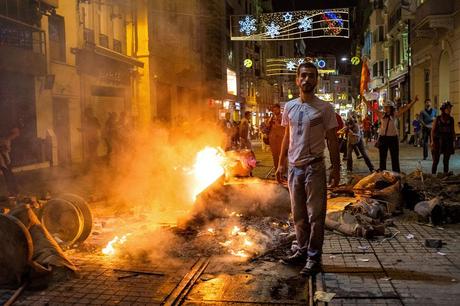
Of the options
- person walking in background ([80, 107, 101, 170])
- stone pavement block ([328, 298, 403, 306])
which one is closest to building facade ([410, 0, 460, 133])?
person walking in background ([80, 107, 101, 170])

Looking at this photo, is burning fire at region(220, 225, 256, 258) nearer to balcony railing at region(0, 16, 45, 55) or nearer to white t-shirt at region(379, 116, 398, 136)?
white t-shirt at region(379, 116, 398, 136)

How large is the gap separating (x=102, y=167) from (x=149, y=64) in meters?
8.25

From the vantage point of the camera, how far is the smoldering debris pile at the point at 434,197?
20.1ft

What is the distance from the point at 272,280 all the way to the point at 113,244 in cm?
217

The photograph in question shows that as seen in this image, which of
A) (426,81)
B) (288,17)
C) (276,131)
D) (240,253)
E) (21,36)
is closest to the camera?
(240,253)

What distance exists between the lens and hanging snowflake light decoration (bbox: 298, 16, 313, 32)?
1875 cm

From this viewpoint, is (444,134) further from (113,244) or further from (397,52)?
(397,52)

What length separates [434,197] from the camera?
7.09m

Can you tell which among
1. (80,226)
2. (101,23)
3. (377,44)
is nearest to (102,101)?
(101,23)

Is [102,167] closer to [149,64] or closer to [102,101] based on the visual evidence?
[102,101]

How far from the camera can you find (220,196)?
6703 mm

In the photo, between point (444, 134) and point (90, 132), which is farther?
point (90, 132)

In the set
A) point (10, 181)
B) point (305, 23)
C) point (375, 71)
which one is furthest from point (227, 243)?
point (375, 71)

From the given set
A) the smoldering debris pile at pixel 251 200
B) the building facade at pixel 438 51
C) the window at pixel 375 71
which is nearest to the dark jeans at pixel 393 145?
the smoldering debris pile at pixel 251 200
